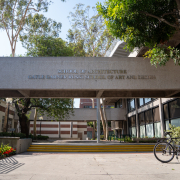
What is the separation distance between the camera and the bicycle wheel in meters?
7.46

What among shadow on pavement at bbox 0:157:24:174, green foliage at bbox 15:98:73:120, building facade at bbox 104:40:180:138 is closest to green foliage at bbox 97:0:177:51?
building facade at bbox 104:40:180:138

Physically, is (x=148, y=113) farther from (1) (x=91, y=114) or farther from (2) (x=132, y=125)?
(1) (x=91, y=114)

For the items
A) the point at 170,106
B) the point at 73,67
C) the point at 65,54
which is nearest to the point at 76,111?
the point at 65,54

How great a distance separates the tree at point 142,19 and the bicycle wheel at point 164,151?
392cm

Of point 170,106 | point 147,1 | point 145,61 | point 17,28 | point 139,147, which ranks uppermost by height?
point 17,28

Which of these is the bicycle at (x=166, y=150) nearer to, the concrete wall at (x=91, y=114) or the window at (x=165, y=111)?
the window at (x=165, y=111)

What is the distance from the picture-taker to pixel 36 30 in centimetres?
2825

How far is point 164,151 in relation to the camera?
752cm

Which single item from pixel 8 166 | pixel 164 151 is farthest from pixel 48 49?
pixel 164 151

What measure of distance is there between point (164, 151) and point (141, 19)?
6.17 m

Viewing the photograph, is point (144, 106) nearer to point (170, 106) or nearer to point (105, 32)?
point (170, 106)

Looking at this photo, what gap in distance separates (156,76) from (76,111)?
2046cm

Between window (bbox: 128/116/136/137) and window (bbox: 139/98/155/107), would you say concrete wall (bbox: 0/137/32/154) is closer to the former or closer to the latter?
window (bbox: 139/98/155/107)

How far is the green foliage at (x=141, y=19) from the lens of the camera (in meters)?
9.14
